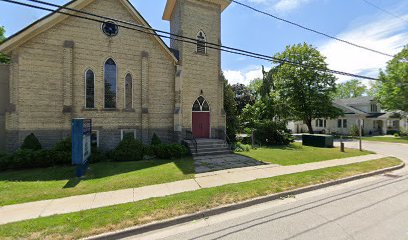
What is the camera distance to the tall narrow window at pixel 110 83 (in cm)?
1518

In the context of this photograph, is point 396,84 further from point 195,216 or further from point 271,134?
point 195,216

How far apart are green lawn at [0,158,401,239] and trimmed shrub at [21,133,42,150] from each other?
29.4 ft

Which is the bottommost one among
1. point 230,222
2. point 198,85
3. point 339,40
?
point 230,222

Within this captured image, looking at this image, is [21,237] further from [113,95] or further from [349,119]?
[349,119]

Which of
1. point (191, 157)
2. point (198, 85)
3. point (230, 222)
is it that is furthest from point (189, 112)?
point (230, 222)

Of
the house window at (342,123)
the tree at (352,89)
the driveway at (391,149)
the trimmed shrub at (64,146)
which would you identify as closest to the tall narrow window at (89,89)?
the trimmed shrub at (64,146)

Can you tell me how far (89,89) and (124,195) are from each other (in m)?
9.99

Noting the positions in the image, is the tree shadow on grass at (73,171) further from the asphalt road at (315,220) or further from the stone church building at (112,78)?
the asphalt road at (315,220)

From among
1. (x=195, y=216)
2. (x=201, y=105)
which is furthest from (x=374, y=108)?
(x=195, y=216)

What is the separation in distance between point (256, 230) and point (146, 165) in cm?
804

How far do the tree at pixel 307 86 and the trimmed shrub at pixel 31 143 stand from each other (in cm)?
3019

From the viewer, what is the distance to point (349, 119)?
127 feet

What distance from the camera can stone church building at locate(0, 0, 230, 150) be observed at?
13.1m

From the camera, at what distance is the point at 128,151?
13320mm
